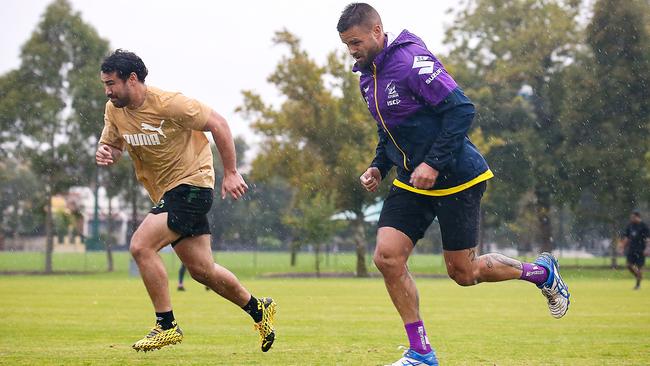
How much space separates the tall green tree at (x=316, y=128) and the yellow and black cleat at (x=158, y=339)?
33.2 meters

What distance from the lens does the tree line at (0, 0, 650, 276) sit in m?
41.8

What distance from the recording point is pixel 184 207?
7746 mm

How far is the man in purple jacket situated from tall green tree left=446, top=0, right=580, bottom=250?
43.5 meters

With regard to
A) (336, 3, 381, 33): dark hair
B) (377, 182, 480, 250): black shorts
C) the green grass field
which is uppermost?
(336, 3, 381, 33): dark hair

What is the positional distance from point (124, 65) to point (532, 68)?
4561 centimetres

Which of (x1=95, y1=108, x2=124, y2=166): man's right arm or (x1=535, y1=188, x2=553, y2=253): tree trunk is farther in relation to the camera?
(x1=535, y1=188, x2=553, y2=253): tree trunk

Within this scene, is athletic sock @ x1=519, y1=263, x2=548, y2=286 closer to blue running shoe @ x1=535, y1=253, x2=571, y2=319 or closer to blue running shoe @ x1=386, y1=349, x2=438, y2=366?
blue running shoe @ x1=535, y1=253, x2=571, y2=319

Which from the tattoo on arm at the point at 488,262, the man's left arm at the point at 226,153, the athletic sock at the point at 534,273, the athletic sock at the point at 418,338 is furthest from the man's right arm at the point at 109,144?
the athletic sock at the point at 534,273

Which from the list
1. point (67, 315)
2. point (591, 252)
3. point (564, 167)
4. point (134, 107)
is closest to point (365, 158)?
point (564, 167)

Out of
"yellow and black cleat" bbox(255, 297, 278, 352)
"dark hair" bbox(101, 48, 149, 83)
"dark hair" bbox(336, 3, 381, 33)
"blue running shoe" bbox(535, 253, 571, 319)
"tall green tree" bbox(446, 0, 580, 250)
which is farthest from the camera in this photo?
"tall green tree" bbox(446, 0, 580, 250)

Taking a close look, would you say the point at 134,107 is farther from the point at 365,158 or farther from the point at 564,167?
the point at 564,167

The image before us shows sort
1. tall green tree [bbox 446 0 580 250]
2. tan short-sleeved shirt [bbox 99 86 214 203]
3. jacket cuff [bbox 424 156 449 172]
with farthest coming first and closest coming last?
tall green tree [bbox 446 0 580 250] < tan short-sleeved shirt [bbox 99 86 214 203] < jacket cuff [bbox 424 156 449 172]

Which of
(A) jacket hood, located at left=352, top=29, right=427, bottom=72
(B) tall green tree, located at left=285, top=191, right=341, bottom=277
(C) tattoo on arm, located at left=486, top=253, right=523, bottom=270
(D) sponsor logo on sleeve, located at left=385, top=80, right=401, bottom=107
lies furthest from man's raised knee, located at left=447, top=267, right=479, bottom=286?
(B) tall green tree, located at left=285, top=191, right=341, bottom=277

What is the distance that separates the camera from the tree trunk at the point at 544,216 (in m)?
52.0
